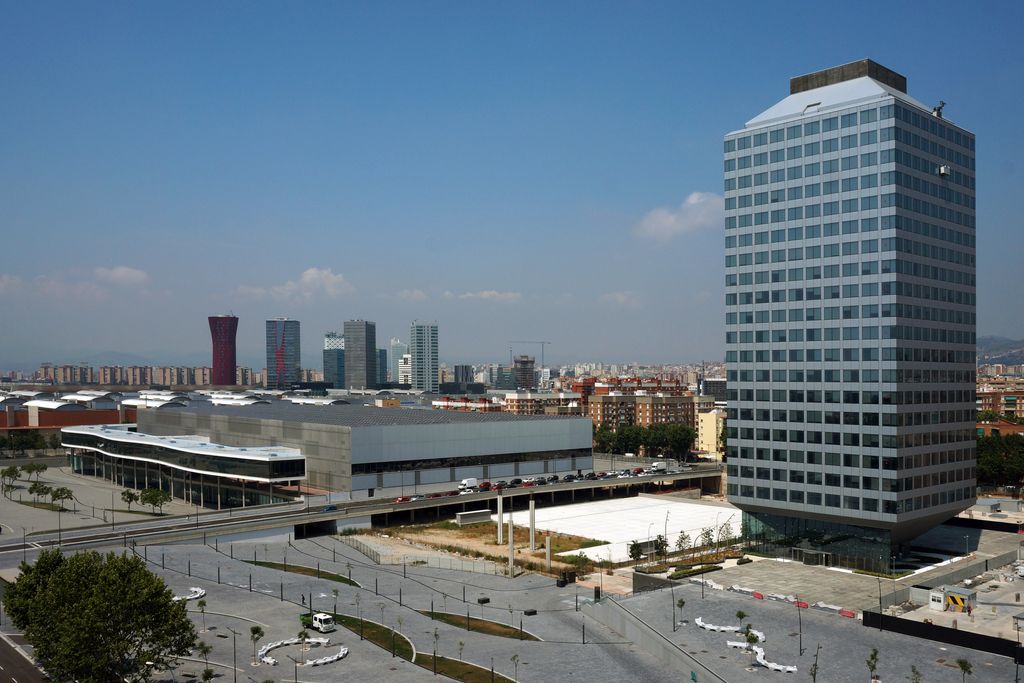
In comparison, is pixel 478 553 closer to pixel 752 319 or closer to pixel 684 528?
pixel 684 528

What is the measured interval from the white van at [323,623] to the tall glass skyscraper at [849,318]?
4450cm

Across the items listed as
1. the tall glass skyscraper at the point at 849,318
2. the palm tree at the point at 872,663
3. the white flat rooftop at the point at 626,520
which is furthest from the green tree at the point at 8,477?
the palm tree at the point at 872,663

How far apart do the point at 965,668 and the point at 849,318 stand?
3777 cm

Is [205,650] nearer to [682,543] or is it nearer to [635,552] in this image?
[635,552]

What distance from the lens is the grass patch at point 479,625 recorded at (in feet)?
198

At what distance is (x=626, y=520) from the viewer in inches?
4368

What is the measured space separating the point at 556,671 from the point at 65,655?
88.1 ft

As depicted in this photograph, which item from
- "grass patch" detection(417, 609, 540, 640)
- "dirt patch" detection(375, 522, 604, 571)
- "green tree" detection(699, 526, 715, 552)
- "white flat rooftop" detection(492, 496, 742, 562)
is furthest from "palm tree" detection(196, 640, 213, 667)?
"green tree" detection(699, 526, 715, 552)

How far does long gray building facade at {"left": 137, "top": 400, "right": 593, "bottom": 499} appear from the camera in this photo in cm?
11538

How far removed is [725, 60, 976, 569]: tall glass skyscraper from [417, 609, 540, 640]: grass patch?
33758 millimetres

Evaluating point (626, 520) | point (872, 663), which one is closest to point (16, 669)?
point (872, 663)

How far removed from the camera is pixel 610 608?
63.8m

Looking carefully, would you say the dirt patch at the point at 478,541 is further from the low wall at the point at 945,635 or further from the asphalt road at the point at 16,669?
the asphalt road at the point at 16,669

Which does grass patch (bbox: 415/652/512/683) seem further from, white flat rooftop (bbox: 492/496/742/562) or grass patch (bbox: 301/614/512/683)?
white flat rooftop (bbox: 492/496/742/562)
